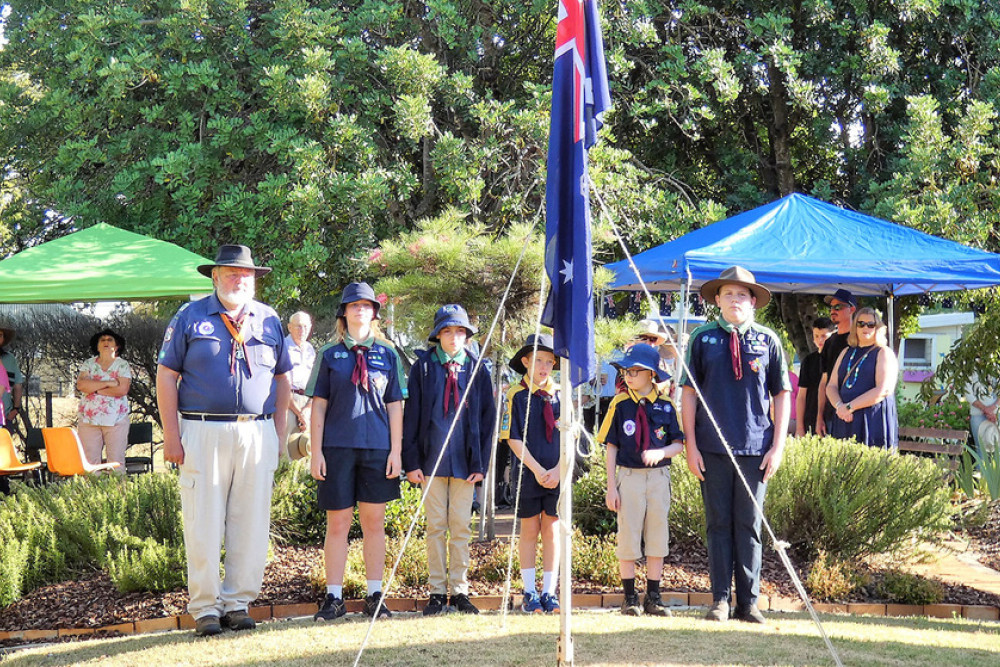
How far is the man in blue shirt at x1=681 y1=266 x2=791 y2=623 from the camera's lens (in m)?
5.67

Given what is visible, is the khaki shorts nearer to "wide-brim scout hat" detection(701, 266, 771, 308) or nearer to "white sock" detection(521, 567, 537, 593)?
"white sock" detection(521, 567, 537, 593)

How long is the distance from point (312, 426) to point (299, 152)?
18.2 ft

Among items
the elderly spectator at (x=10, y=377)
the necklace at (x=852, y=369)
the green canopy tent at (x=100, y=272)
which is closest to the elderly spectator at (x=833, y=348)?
the necklace at (x=852, y=369)

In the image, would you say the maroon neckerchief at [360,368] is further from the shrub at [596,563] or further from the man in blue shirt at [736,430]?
the shrub at [596,563]

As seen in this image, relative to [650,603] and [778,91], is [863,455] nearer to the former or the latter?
[650,603]

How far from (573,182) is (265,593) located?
377 centimetres

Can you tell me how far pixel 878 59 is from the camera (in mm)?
12680

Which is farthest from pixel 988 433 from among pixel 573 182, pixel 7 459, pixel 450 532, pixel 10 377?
pixel 10 377

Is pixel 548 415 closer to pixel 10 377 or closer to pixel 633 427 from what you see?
pixel 633 427

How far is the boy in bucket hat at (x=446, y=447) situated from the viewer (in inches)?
241

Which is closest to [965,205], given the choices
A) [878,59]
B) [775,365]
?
[878,59]

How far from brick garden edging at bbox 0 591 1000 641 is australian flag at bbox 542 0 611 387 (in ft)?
8.60

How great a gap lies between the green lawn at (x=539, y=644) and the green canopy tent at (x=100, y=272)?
4194 mm

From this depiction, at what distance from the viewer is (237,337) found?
5543 millimetres
